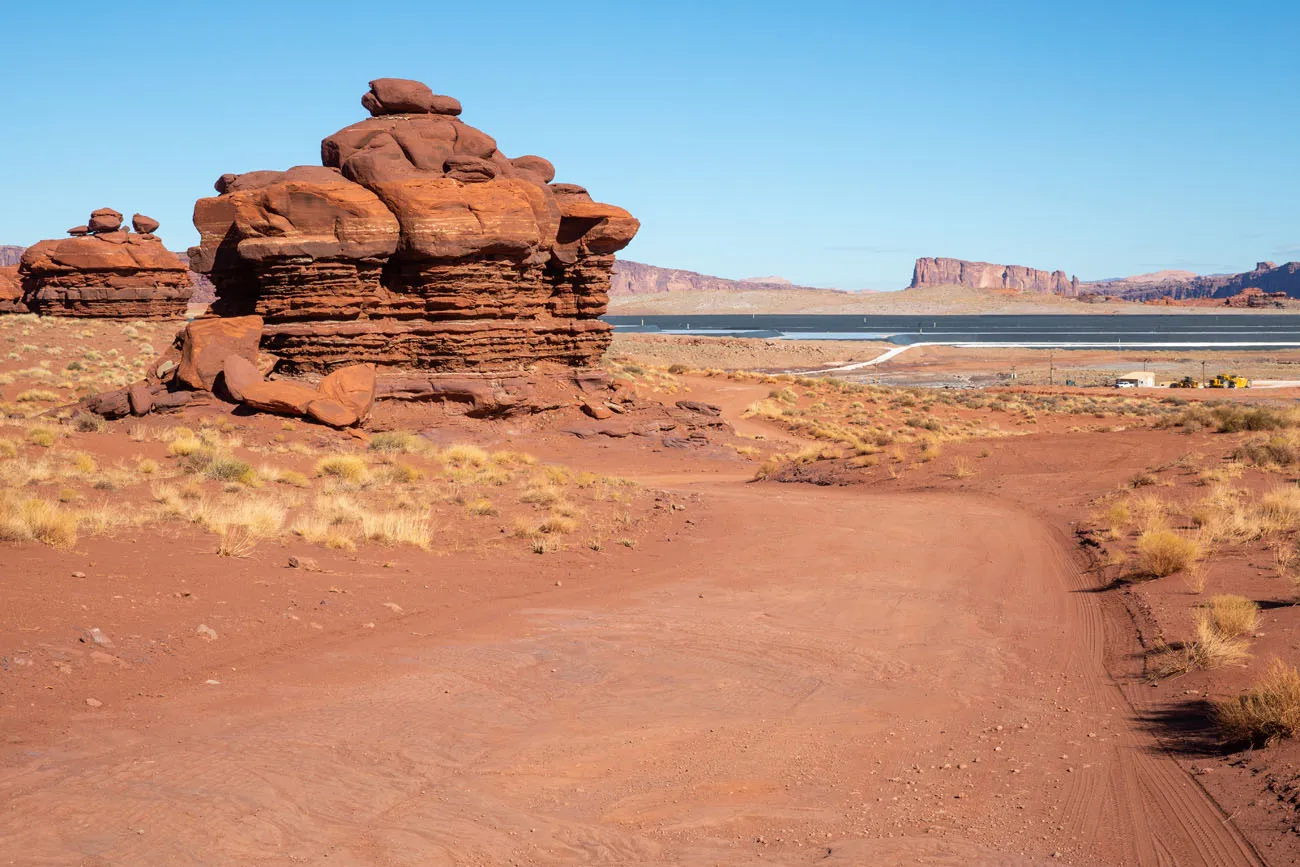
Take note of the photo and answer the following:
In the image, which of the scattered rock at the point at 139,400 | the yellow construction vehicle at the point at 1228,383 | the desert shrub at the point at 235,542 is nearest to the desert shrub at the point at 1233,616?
the desert shrub at the point at 235,542

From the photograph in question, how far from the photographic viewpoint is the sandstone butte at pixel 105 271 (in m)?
47.9

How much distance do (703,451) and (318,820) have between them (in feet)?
77.8

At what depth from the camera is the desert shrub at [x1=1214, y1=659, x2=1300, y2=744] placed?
263 inches

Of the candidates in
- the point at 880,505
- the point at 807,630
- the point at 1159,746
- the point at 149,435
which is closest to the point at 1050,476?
the point at 880,505

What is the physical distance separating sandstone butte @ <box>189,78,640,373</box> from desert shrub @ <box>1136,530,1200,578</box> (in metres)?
17.6

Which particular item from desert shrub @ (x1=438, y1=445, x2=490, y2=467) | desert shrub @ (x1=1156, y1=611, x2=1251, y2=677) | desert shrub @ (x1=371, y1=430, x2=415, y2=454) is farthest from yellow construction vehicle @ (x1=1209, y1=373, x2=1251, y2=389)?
desert shrub @ (x1=1156, y1=611, x2=1251, y2=677)

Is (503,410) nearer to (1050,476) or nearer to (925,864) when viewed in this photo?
(1050,476)

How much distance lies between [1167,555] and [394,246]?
727 inches

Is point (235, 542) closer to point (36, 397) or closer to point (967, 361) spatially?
point (36, 397)

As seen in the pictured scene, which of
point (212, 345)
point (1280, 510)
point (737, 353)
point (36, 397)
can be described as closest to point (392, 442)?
point (212, 345)

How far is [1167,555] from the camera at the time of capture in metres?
12.0

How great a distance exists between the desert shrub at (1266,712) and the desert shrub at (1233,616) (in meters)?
1.83

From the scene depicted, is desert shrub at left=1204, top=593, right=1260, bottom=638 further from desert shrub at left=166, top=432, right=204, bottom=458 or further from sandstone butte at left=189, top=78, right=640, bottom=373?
sandstone butte at left=189, top=78, right=640, bottom=373

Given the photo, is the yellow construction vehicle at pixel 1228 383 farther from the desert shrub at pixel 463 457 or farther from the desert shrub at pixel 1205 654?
the desert shrub at pixel 1205 654
